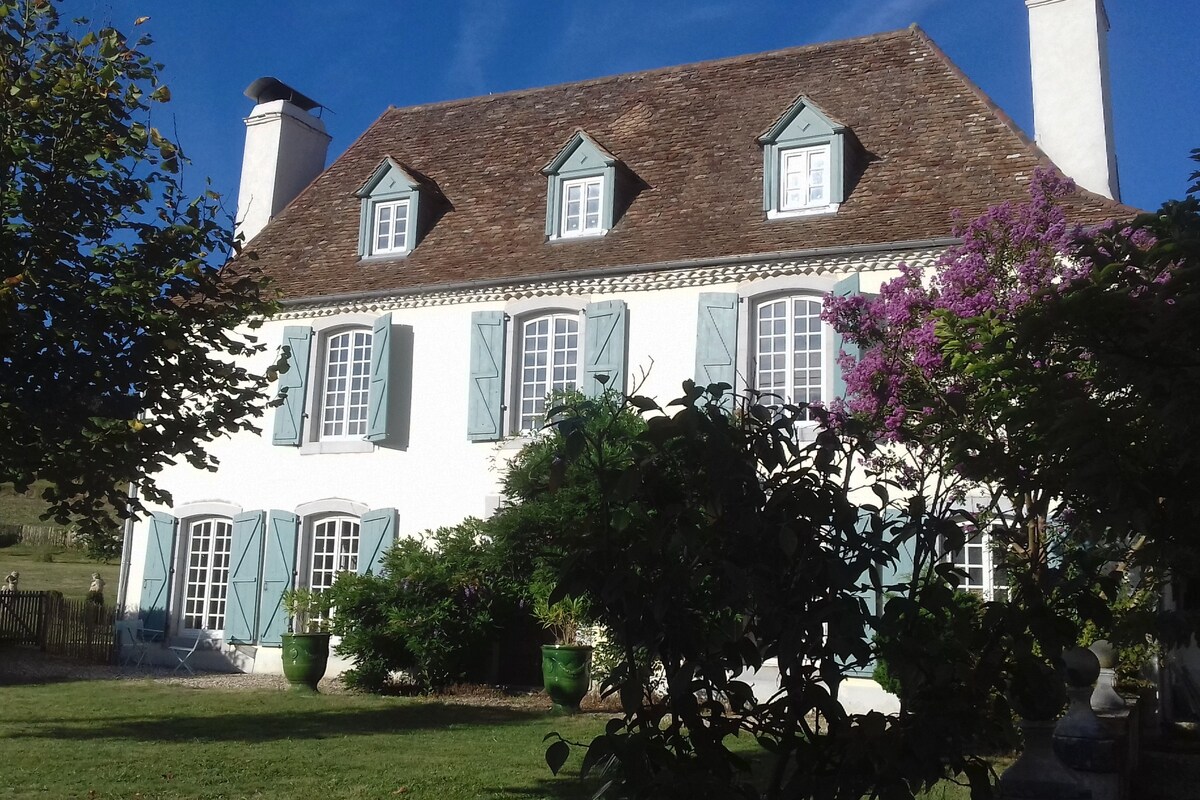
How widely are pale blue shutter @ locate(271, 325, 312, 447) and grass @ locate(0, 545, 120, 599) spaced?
12.3 meters

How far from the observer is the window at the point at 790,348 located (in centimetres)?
1342

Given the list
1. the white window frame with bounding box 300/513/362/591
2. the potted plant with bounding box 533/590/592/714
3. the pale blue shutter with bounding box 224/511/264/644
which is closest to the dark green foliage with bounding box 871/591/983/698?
the potted plant with bounding box 533/590/592/714

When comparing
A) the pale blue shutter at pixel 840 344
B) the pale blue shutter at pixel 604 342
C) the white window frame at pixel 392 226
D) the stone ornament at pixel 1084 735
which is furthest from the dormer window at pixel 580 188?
the stone ornament at pixel 1084 735

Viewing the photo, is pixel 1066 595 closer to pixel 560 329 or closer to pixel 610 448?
pixel 610 448

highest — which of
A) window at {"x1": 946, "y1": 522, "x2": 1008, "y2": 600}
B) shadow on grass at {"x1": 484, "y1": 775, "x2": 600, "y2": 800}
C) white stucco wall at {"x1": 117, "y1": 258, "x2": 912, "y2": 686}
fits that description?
white stucco wall at {"x1": 117, "y1": 258, "x2": 912, "y2": 686}

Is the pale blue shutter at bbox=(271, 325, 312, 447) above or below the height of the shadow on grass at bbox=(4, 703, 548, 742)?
above

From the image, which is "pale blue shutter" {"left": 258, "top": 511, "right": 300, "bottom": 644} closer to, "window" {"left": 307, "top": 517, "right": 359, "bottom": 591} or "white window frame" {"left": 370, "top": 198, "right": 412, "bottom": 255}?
"window" {"left": 307, "top": 517, "right": 359, "bottom": 591}

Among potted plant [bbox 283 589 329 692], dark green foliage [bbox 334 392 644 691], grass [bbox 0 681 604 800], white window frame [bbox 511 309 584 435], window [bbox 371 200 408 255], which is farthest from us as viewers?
window [bbox 371 200 408 255]

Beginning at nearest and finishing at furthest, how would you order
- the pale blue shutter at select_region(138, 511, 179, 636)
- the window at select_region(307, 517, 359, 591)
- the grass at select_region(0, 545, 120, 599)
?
1. the window at select_region(307, 517, 359, 591)
2. the pale blue shutter at select_region(138, 511, 179, 636)
3. the grass at select_region(0, 545, 120, 599)

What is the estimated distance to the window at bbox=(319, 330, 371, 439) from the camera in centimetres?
1606

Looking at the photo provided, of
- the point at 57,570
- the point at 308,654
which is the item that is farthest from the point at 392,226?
the point at 57,570

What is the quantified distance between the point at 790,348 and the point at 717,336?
91 centimetres

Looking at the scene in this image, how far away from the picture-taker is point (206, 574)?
1661 centimetres

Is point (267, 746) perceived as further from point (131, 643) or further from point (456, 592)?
point (131, 643)
